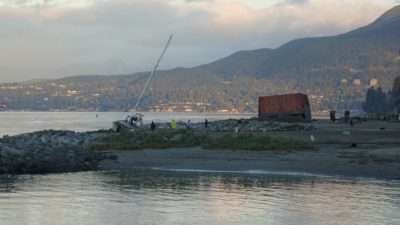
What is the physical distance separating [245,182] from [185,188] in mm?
3471

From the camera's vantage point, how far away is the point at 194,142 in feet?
149

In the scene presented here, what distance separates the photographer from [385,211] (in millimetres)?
20766

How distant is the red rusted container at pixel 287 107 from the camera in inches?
3450

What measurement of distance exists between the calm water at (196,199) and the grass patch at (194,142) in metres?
10.0

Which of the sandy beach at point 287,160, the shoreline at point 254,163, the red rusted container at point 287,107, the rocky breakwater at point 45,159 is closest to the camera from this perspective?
the shoreline at point 254,163

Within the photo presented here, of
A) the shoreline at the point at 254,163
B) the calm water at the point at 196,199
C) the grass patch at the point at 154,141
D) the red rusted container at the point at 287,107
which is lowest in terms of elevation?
the calm water at the point at 196,199

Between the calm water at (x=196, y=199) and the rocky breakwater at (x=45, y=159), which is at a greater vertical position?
the rocky breakwater at (x=45, y=159)

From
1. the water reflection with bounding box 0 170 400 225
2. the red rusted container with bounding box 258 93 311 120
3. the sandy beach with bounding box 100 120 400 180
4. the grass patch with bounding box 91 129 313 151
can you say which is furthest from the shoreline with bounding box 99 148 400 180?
the red rusted container with bounding box 258 93 311 120

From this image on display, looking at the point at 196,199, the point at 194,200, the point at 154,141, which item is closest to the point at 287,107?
the point at 154,141

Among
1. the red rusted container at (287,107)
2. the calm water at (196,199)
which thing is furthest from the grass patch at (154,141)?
the red rusted container at (287,107)

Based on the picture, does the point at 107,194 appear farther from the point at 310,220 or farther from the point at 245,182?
the point at 310,220

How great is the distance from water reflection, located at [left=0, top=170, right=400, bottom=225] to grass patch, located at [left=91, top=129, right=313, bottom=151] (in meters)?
10.3

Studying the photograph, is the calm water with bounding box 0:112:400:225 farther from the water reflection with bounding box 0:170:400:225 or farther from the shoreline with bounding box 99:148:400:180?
the shoreline with bounding box 99:148:400:180

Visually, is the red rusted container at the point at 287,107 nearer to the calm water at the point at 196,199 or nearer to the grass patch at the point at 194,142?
the grass patch at the point at 194,142
